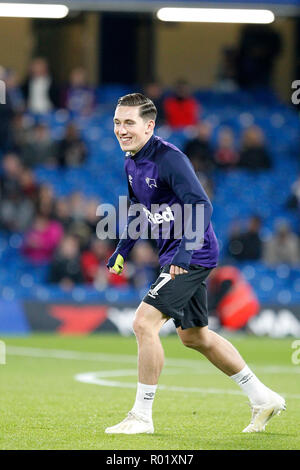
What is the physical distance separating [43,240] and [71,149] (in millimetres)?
3427

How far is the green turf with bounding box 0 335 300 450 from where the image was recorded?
6520mm

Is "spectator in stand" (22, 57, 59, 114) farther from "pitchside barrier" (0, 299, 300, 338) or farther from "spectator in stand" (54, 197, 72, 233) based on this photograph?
"pitchside barrier" (0, 299, 300, 338)

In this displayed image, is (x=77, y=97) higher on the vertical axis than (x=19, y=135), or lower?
higher

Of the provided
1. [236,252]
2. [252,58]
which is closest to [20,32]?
[252,58]

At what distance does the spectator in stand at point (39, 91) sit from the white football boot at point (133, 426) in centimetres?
1635

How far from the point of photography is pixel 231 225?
822 inches

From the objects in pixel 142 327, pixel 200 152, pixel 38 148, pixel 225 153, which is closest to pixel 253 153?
pixel 225 153

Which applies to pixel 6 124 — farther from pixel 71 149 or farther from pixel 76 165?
pixel 76 165

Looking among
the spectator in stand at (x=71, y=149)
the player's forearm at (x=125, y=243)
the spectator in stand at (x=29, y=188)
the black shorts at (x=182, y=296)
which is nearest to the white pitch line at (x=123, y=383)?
the player's forearm at (x=125, y=243)

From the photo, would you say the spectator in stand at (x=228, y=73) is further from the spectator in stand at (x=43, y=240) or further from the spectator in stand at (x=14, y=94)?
Result: the spectator in stand at (x=43, y=240)

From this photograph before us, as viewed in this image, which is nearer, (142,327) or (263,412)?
(142,327)

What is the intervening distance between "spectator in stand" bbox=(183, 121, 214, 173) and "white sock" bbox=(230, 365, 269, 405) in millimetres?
14301

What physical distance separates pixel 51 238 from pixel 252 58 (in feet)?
31.5

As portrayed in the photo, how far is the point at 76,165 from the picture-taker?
22.1 m
